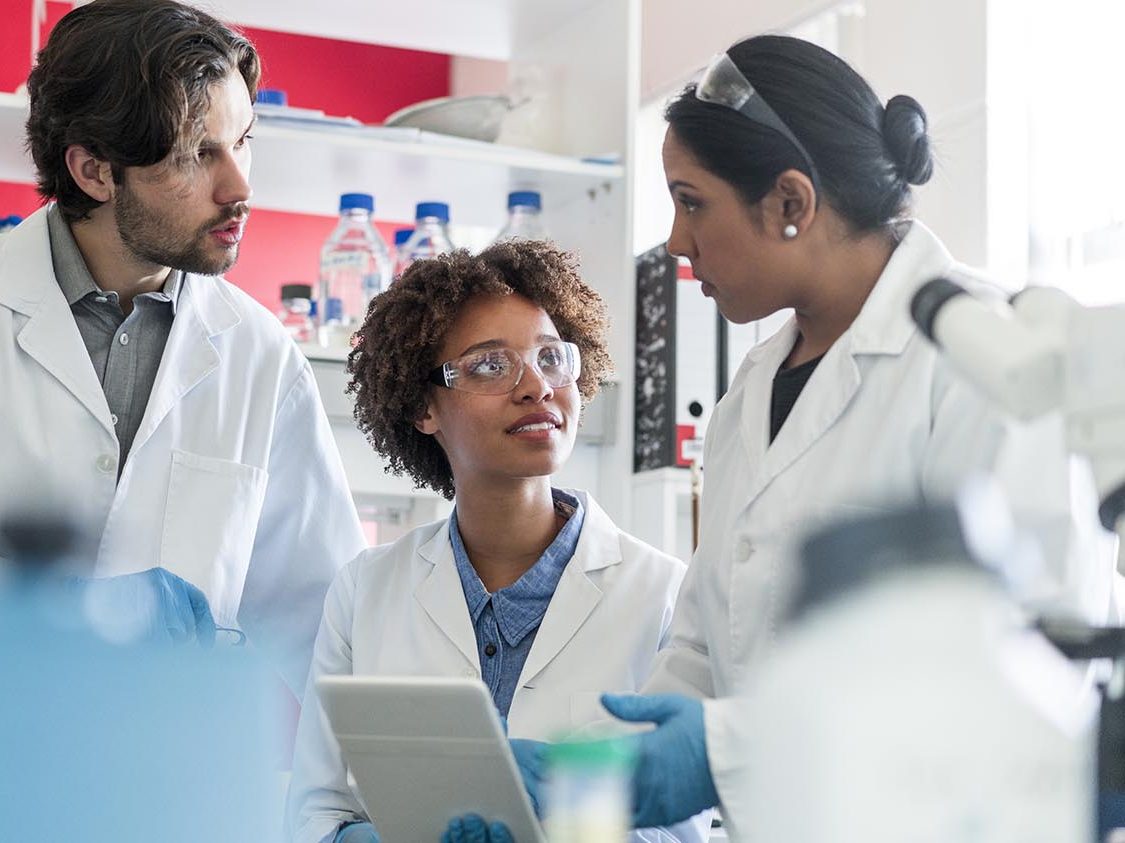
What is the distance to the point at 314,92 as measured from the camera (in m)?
4.87

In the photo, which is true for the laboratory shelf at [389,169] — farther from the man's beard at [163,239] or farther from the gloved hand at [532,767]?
the gloved hand at [532,767]

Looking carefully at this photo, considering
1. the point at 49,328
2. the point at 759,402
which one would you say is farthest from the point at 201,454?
the point at 759,402

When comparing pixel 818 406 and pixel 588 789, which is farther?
pixel 818 406

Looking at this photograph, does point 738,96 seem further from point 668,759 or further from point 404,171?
point 404,171

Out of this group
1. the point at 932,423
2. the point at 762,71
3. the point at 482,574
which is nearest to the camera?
the point at 932,423

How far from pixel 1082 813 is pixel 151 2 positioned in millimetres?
1602

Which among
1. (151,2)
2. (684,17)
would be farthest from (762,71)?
(684,17)

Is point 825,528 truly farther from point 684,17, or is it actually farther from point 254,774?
point 684,17

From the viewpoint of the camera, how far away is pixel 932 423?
131cm

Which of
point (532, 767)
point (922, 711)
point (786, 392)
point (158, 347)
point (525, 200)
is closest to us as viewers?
point (922, 711)

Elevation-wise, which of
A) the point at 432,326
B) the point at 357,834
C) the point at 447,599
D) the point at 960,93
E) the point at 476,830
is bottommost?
the point at 357,834

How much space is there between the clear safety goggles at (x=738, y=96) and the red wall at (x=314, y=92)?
3.37m

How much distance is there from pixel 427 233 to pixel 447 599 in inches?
37.3

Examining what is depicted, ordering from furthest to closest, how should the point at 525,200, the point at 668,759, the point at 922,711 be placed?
1. the point at 525,200
2. the point at 668,759
3. the point at 922,711
